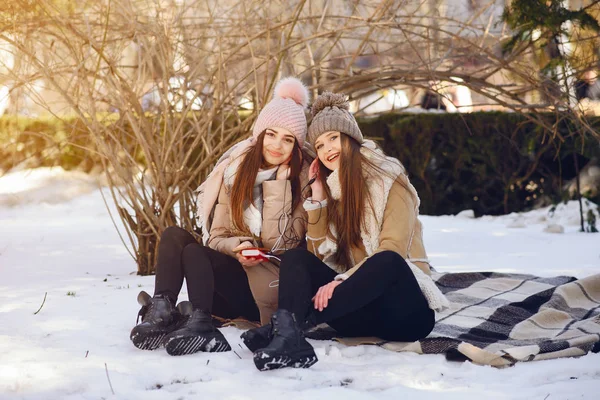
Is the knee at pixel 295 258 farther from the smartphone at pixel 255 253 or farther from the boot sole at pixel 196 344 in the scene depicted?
the boot sole at pixel 196 344

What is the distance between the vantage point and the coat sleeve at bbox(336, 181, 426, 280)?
333cm

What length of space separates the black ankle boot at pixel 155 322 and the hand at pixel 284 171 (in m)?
0.77

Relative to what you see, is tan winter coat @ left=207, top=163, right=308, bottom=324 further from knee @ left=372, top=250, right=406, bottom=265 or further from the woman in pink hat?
knee @ left=372, top=250, right=406, bottom=265

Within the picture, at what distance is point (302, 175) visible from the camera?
12.2 feet

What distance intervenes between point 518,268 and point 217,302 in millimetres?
2534

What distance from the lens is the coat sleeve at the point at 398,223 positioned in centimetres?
333

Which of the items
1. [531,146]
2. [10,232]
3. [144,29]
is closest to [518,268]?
[531,146]

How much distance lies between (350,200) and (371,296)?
0.47 meters

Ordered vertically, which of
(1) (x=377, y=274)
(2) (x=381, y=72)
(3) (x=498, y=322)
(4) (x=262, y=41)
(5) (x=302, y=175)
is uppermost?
(4) (x=262, y=41)

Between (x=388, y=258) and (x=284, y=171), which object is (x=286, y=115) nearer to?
(x=284, y=171)

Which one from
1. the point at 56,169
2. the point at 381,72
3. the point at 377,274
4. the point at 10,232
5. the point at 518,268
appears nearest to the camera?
the point at 377,274

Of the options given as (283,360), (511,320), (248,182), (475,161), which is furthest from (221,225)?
(475,161)

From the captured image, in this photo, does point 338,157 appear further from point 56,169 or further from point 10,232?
point 56,169

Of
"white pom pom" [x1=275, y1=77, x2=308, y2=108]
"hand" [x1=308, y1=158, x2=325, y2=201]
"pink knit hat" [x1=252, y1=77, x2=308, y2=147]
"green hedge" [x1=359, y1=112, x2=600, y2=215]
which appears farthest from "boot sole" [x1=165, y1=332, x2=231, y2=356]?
"green hedge" [x1=359, y1=112, x2=600, y2=215]
